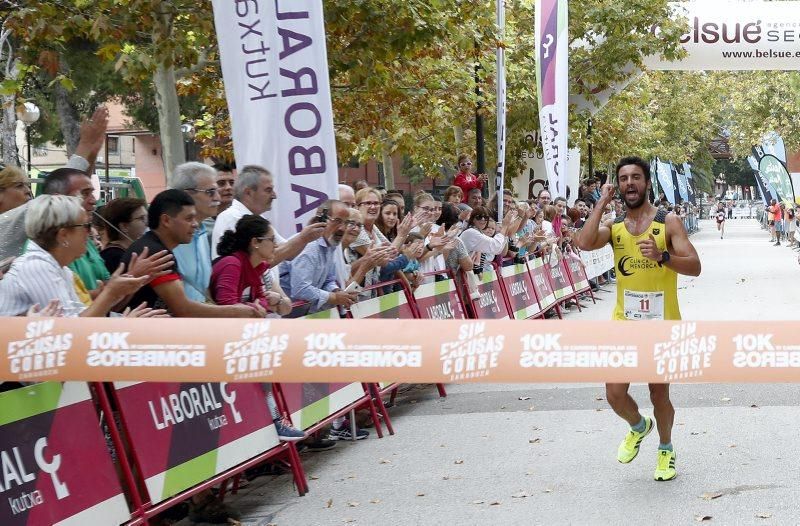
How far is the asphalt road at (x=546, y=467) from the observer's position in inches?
274

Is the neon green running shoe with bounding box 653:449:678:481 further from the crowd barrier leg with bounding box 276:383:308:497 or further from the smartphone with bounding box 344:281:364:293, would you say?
the smartphone with bounding box 344:281:364:293

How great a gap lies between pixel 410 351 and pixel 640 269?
287 cm

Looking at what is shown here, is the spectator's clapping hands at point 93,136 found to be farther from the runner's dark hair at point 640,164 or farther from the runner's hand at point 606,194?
the runner's dark hair at point 640,164

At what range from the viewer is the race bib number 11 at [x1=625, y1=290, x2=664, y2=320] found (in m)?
Result: 7.70

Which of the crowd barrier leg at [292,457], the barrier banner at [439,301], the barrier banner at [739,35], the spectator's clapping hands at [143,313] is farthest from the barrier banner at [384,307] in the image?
the barrier banner at [739,35]

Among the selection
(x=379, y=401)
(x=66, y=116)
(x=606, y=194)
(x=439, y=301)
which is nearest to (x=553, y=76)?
(x=439, y=301)

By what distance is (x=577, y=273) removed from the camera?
22.2 metres

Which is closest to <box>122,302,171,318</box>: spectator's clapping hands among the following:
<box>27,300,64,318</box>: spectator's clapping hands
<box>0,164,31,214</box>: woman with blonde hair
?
<box>27,300,64,318</box>: spectator's clapping hands

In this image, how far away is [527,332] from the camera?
17.3 ft

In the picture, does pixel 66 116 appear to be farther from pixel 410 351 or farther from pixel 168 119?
pixel 410 351

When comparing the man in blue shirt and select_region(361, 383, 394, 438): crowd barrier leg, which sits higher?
the man in blue shirt

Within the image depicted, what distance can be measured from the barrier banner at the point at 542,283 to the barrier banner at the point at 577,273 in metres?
2.19

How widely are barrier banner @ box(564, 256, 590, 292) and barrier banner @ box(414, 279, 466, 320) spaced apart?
28.7 feet

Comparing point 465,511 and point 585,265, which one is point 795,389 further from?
point 585,265
